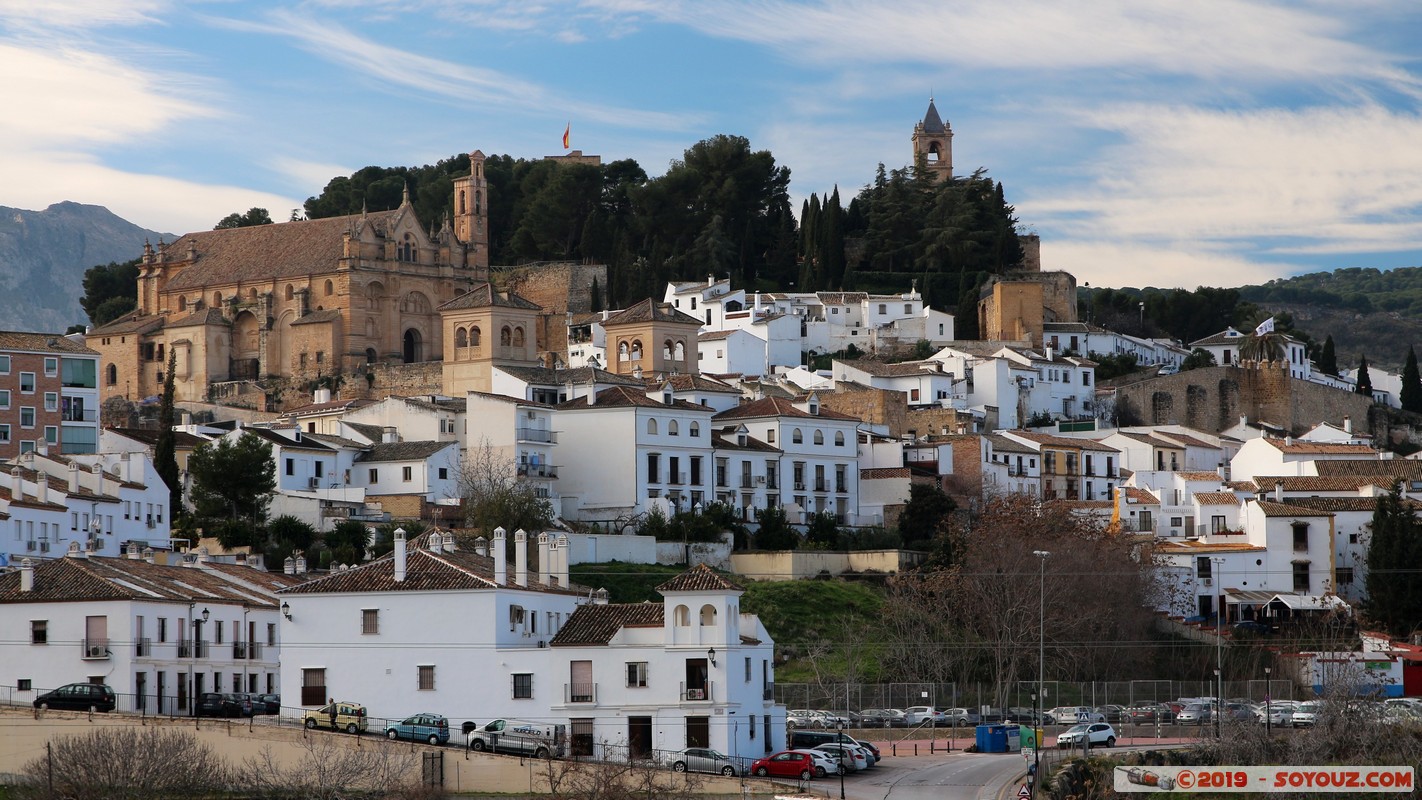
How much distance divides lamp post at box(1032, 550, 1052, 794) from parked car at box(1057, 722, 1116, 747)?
84 centimetres

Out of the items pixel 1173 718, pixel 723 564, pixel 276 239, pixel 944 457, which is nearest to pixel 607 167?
pixel 276 239

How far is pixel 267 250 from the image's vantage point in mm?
120312

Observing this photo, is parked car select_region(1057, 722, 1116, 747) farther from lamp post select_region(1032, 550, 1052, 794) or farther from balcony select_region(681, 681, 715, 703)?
balcony select_region(681, 681, 715, 703)

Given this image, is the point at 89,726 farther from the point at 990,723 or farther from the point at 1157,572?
the point at 1157,572

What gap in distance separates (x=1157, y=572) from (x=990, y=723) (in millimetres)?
20802

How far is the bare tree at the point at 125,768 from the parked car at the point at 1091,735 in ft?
65.7

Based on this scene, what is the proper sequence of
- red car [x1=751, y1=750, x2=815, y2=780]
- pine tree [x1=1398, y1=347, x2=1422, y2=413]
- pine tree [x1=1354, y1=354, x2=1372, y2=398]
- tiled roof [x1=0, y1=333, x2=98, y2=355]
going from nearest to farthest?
red car [x1=751, y1=750, x2=815, y2=780] < tiled roof [x1=0, y1=333, x2=98, y2=355] < pine tree [x1=1354, y1=354, x2=1372, y2=398] < pine tree [x1=1398, y1=347, x2=1422, y2=413]

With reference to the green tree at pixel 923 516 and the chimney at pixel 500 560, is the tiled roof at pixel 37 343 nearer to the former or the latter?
the green tree at pixel 923 516

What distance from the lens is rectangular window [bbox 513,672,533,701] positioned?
5366cm

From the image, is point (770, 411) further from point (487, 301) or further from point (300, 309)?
point (300, 309)

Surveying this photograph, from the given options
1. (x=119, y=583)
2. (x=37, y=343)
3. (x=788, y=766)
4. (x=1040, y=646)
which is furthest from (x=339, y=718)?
(x=37, y=343)

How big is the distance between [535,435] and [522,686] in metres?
27.8

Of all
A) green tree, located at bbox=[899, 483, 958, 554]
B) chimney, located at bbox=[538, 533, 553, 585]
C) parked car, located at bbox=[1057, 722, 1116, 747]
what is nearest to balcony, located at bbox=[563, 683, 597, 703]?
chimney, located at bbox=[538, 533, 553, 585]

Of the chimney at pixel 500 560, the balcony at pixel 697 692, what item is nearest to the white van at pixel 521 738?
the balcony at pixel 697 692
